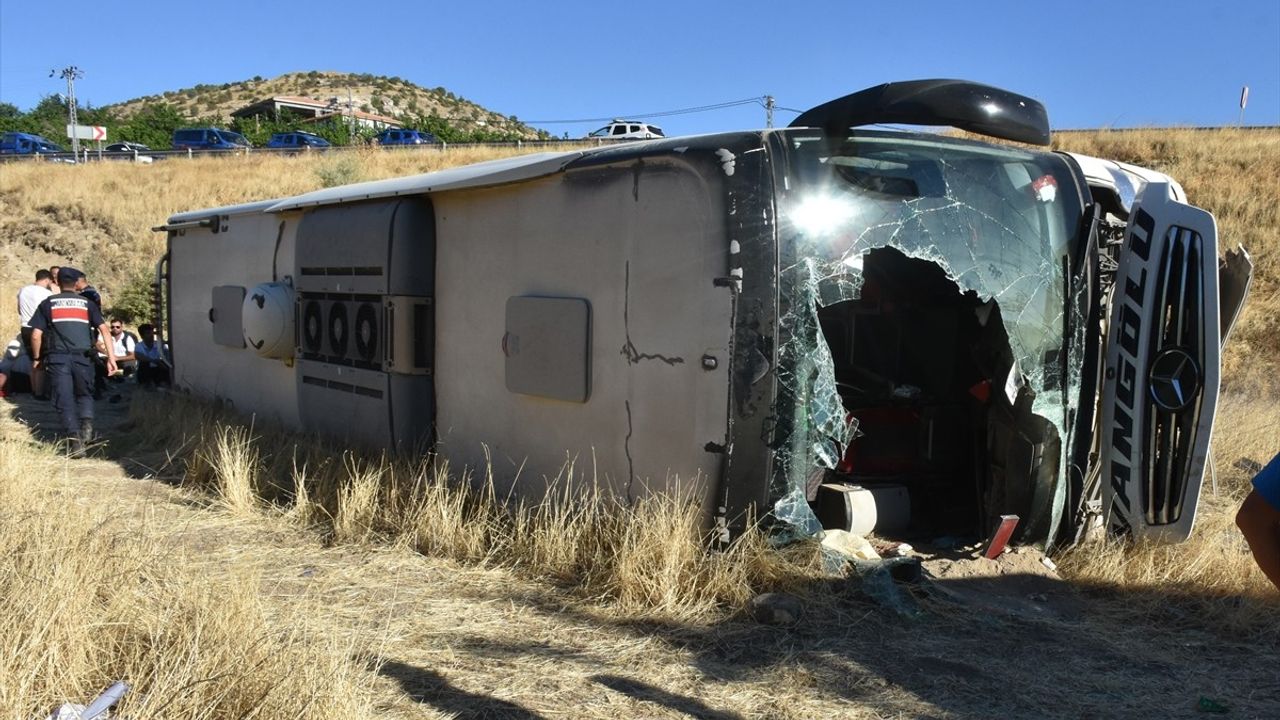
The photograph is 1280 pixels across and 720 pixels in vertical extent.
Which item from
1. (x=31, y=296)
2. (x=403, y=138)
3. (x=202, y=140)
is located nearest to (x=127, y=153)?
(x=202, y=140)

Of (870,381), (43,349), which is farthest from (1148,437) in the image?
(43,349)

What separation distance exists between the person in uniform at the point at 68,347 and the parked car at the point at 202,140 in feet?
113

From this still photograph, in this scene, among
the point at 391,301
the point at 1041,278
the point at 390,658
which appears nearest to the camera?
the point at 390,658

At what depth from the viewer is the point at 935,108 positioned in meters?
4.83

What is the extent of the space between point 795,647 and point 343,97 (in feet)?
300

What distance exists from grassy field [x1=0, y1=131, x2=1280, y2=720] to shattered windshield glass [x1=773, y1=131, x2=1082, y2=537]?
61 cm

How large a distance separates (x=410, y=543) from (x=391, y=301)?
1888 mm

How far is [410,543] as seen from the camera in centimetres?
571

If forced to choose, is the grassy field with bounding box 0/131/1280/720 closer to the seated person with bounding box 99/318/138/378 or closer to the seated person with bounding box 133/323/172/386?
the seated person with bounding box 133/323/172/386

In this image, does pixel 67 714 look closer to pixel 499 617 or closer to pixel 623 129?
pixel 499 617

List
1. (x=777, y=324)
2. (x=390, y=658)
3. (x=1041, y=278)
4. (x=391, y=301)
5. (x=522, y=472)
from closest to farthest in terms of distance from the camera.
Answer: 1. (x=390, y=658)
2. (x=777, y=324)
3. (x=1041, y=278)
4. (x=522, y=472)
5. (x=391, y=301)

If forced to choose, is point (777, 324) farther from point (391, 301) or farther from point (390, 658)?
point (391, 301)

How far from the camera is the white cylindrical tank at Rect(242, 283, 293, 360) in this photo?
27.6 feet

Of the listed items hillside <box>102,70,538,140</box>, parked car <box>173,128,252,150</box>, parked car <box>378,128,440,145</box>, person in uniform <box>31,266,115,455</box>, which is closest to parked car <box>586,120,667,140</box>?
parked car <box>378,128,440,145</box>
